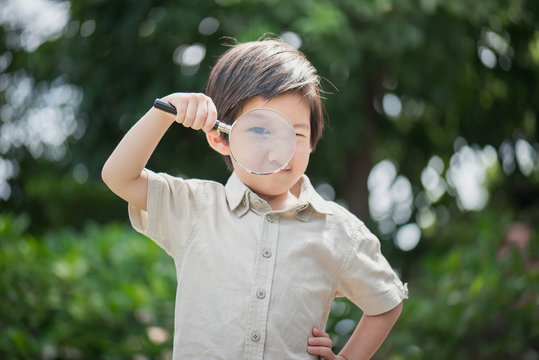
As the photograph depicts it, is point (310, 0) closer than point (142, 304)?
No

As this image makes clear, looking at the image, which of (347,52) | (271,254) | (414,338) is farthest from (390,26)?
(271,254)

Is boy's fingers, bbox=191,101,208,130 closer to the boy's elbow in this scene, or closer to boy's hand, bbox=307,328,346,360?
the boy's elbow

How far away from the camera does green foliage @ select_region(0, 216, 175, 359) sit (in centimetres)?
416

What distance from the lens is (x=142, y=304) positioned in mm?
4457

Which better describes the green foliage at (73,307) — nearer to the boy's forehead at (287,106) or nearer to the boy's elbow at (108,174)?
the boy's elbow at (108,174)

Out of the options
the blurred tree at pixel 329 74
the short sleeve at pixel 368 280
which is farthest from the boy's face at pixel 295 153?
the blurred tree at pixel 329 74

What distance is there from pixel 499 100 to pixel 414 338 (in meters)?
3.63

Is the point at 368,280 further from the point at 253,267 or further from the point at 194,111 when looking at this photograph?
the point at 194,111

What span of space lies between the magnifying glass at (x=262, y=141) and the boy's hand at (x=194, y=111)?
0.09m

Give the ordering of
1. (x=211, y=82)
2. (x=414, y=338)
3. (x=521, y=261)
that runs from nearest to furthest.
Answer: (x=211, y=82), (x=414, y=338), (x=521, y=261)

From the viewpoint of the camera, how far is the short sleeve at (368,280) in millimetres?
2332

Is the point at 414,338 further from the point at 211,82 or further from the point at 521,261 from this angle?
the point at 211,82

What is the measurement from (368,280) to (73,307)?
271 cm

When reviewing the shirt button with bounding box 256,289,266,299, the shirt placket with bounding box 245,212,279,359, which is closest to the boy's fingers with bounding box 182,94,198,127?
the shirt placket with bounding box 245,212,279,359
